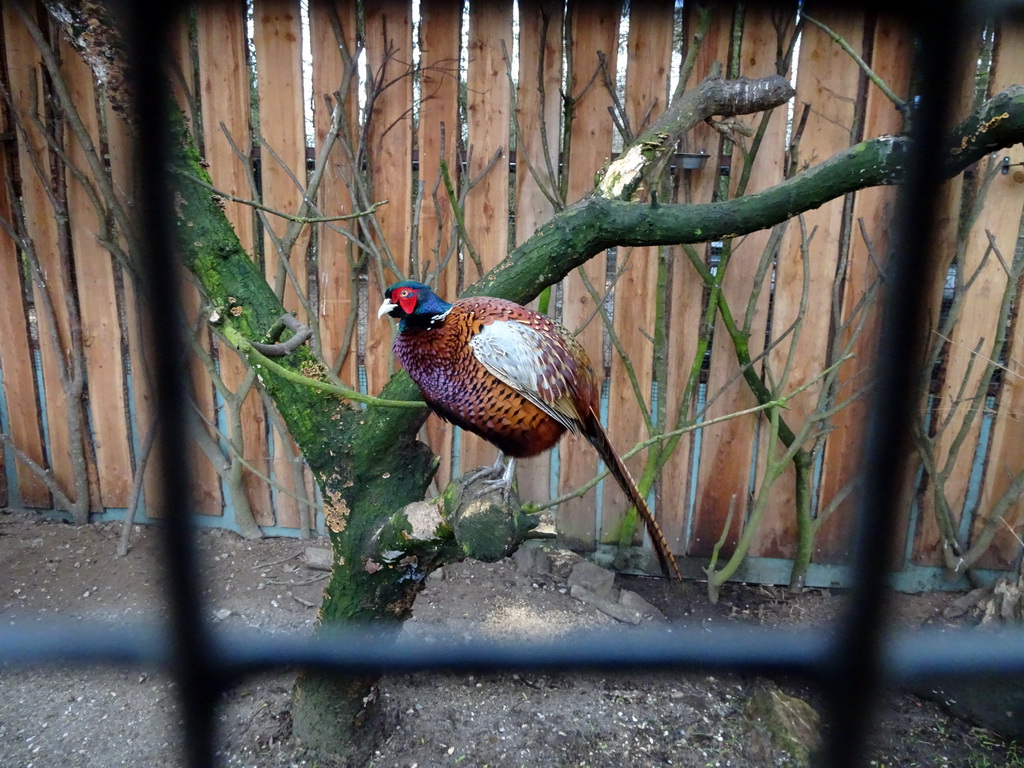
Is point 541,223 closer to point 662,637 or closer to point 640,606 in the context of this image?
point 640,606

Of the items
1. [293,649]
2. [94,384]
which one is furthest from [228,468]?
[293,649]

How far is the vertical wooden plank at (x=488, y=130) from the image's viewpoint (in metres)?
2.30

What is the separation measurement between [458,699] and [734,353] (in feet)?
4.78

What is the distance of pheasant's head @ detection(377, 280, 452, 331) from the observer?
1348 mm

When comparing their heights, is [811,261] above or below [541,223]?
below

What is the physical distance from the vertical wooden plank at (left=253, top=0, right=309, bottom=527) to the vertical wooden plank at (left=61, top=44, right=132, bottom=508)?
1.98 feet

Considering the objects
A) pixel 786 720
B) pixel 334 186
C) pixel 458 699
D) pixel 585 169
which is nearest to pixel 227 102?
pixel 334 186

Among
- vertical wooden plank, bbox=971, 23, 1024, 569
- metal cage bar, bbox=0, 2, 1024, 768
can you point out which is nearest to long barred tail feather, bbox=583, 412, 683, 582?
metal cage bar, bbox=0, 2, 1024, 768

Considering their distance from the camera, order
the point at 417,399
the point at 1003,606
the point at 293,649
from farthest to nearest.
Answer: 1. the point at 1003,606
2. the point at 417,399
3. the point at 293,649

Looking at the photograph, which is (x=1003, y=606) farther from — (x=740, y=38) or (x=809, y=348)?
(x=740, y=38)

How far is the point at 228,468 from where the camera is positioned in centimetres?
266

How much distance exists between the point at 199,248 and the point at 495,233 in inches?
47.6

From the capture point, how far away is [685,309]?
2.42m

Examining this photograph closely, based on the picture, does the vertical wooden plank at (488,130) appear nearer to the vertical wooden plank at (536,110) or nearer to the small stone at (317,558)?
the vertical wooden plank at (536,110)
